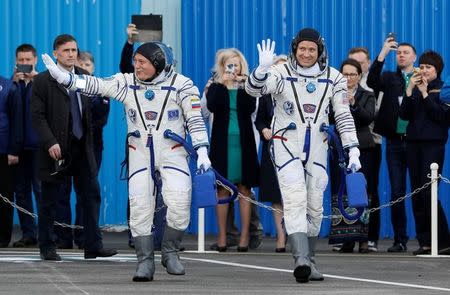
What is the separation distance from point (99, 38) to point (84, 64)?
8.97 ft

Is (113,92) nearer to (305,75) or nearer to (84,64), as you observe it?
(305,75)

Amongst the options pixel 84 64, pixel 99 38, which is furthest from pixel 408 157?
pixel 99 38

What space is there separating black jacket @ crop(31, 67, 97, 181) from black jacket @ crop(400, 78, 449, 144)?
3.62 m

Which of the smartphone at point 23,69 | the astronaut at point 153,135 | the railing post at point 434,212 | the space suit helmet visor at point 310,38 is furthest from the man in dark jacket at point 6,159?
the space suit helmet visor at point 310,38

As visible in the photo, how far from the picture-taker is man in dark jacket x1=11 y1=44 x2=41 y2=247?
17906 millimetres

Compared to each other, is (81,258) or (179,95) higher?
(179,95)

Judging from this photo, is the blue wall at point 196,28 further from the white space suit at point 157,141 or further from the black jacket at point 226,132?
the white space suit at point 157,141

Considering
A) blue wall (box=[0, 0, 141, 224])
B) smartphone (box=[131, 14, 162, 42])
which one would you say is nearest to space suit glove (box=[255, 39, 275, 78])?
smartphone (box=[131, 14, 162, 42])

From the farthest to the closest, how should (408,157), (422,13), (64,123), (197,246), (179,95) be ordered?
(422,13) < (197,246) < (408,157) < (64,123) < (179,95)

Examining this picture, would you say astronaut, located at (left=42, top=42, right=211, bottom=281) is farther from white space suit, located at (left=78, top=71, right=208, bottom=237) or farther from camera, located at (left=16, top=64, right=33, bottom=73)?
camera, located at (left=16, top=64, right=33, bottom=73)

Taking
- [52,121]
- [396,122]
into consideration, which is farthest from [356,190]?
[396,122]

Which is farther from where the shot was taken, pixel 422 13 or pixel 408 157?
pixel 422 13

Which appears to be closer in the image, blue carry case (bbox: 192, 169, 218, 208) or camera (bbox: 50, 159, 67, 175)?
blue carry case (bbox: 192, 169, 218, 208)

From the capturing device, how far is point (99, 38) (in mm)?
20859
